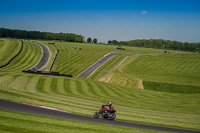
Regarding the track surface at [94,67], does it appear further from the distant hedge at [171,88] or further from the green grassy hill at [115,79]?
the distant hedge at [171,88]

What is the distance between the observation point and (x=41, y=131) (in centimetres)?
Result: 1439

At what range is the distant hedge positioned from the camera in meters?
51.6

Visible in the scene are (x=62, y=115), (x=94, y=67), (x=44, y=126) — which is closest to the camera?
(x=44, y=126)

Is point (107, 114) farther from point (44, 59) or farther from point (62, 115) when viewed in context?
point (44, 59)

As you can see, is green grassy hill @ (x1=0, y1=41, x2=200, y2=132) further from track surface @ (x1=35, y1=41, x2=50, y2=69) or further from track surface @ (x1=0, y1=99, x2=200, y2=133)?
track surface @ (x1=0, y1=99, x2=200, y2=133)

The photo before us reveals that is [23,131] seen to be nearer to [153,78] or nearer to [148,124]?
[148,124]

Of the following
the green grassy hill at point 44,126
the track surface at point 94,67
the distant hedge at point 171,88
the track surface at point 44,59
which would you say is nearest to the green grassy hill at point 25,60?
the track surface at point 44,59

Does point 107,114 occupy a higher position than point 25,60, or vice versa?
point 25,60

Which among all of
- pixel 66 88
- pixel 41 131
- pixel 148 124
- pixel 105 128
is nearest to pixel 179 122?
pixel 148 124

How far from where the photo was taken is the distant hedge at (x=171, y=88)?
5162 centimetres

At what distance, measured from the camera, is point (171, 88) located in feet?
175

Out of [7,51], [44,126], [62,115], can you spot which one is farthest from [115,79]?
[7,51]

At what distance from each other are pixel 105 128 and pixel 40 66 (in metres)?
61.4

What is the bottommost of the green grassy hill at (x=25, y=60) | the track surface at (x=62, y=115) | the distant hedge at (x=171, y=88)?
the distant hedge at (x=171, y=88)
